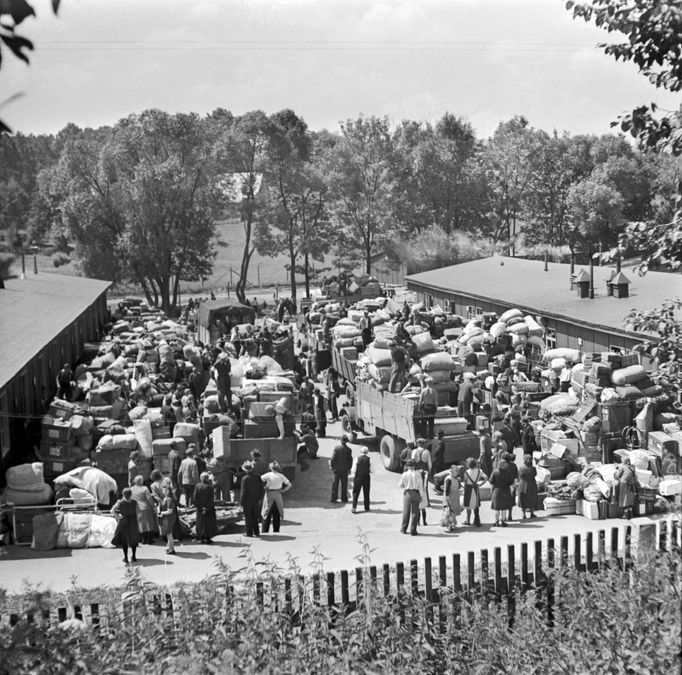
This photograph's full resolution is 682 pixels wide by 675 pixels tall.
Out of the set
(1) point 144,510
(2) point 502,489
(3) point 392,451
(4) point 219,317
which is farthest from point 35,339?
(4) point 219,317

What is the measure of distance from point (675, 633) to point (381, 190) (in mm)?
57691

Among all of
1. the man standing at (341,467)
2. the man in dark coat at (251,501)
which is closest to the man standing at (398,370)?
the man standing at (341,467)

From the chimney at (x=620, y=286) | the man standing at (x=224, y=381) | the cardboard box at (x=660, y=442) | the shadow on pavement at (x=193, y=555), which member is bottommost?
the shadow on pavement at (x=193, y=555)

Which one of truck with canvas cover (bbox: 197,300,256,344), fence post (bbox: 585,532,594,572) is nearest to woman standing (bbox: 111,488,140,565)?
fence post (bbox: 585,532,594,572)

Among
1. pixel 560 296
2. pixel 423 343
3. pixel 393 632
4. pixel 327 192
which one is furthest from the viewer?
pixel 327 192

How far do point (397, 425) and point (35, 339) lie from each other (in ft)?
29.7

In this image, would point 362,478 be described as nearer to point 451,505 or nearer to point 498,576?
point 451,505

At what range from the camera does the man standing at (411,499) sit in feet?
49.9

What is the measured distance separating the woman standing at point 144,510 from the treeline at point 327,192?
31.0m

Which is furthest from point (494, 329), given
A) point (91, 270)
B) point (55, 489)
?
point (91, 270)

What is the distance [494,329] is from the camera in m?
29.5

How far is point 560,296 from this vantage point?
109 feet

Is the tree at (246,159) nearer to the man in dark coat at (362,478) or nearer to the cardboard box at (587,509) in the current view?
the man in dark coat at (362,478)

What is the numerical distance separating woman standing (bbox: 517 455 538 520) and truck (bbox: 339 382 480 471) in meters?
3.10
